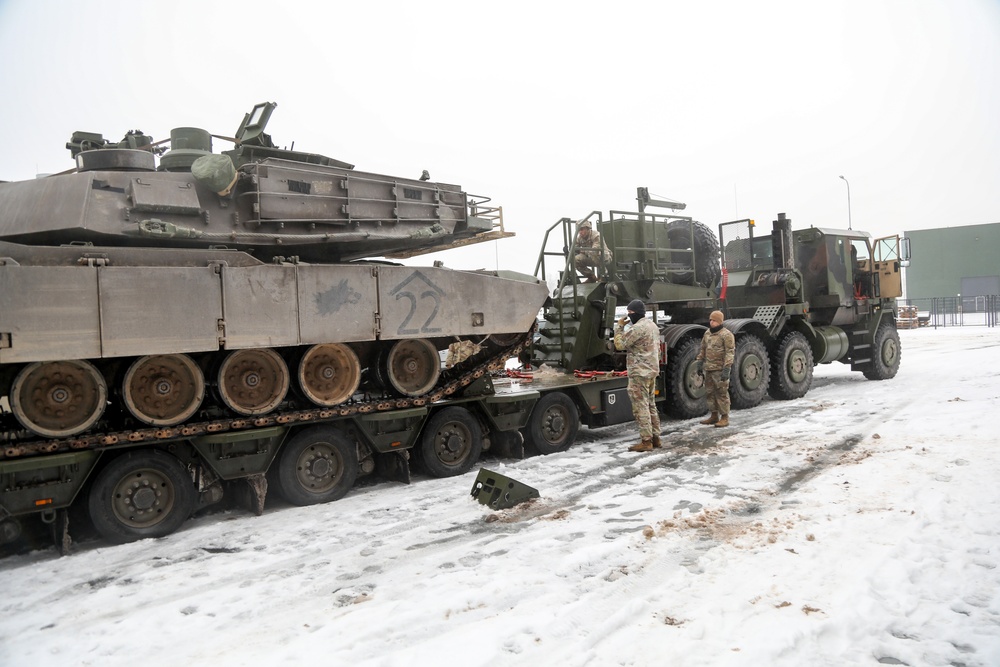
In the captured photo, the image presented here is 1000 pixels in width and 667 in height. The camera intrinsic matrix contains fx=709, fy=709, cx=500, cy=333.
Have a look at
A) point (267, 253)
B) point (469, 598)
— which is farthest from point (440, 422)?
point (469, 598)

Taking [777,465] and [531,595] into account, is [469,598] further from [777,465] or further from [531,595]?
[777,465]

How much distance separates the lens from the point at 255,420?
7.02 m

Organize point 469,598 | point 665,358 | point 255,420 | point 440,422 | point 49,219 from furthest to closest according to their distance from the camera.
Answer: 1. point 665,358
2. point 440,422
3. point 255,420
4. point 49,219
5. point 469,598

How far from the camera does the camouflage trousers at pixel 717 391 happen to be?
11.1 metres

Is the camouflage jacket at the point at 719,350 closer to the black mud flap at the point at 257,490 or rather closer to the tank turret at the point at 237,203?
the tank turret at the point at 237,203

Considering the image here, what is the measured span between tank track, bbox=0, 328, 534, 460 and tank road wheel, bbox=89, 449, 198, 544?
9.6 inches

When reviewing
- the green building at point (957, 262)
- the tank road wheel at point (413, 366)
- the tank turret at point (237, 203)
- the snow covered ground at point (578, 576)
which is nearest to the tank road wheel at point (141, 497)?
the snow covered ground at point (578, 576)

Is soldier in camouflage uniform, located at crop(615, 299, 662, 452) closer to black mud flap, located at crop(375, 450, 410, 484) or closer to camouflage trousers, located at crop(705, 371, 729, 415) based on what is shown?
camouflage trousers, located at crop(705, 371, 729, 415)

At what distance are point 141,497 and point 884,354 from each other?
52.2 feet

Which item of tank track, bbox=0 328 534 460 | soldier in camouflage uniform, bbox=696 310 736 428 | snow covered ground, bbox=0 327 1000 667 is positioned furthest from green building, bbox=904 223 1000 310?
snow covered ground, bbox=0 327 1000 667

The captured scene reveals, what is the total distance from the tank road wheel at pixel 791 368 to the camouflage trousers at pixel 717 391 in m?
3.27

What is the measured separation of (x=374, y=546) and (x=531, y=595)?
175 cm

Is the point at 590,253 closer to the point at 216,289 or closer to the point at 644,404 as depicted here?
the point at 644,404

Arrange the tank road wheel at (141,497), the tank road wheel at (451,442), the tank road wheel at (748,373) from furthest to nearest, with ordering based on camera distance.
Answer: the tank road wheel at (748,373) < the tank road wheel at (451,442) < the tank road wheel at (141,497)
